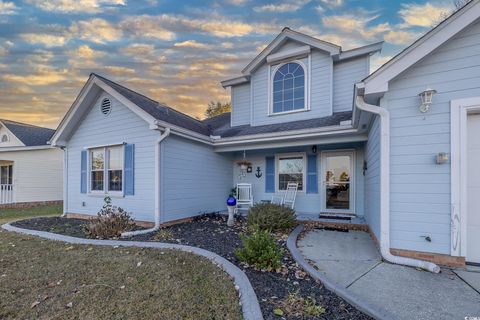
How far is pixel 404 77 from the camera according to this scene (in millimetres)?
3824

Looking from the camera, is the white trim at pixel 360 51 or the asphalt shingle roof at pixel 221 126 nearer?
the asphalt shingle roof at pixel 221 126

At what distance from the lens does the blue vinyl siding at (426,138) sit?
347 cm

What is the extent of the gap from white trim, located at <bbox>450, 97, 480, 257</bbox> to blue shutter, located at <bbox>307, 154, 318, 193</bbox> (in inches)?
174

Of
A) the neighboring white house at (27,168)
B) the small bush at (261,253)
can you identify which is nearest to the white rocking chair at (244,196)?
the small bush at (261,253)

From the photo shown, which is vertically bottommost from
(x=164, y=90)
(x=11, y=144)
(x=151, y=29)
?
(x=11, y=144)

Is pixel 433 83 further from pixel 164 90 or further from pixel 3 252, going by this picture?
pixel 164 90

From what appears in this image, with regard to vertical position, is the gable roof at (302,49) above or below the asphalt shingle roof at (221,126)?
above

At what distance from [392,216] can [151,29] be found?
8.76 metres

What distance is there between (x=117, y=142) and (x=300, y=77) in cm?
651

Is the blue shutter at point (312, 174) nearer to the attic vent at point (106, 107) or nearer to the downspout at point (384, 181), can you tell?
the downspout at point (384, 181)

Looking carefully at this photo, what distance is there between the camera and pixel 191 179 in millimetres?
7352

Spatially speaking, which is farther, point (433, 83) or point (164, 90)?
point (164, 90)

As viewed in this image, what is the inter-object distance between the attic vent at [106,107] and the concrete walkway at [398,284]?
712 centimetres

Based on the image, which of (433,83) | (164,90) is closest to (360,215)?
(433,83)
